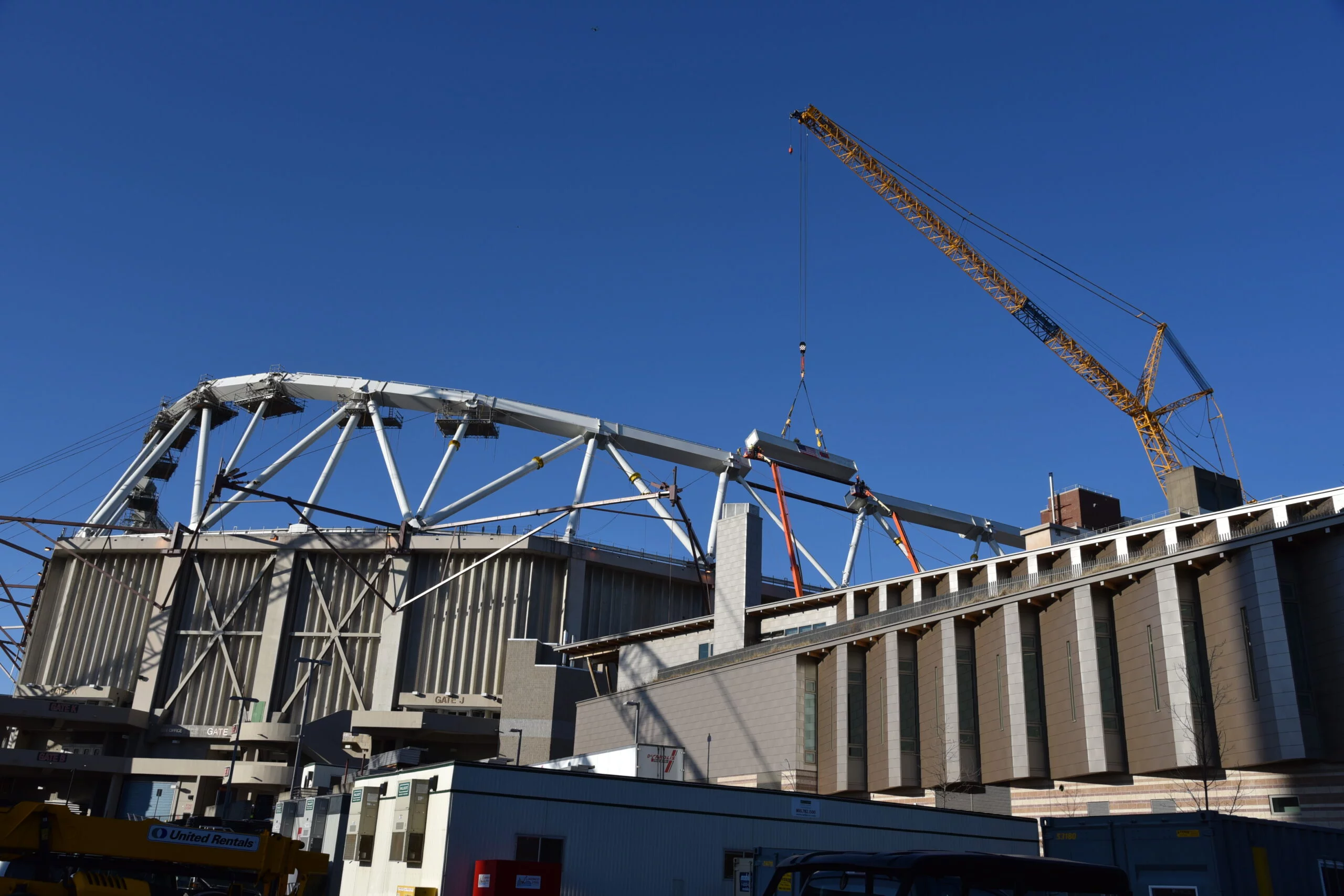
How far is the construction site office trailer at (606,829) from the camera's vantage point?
35031 millimetres

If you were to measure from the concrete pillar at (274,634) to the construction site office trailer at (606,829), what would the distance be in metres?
52.7

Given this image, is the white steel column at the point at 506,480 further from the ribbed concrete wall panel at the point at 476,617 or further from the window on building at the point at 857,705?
the window on building at the point at 857,705

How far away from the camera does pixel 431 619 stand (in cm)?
9156

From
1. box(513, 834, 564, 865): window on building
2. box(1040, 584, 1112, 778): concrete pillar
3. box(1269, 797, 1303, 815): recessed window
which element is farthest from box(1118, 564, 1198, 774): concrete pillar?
box(513, 834, 564, 865): window on building

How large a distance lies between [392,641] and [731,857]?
5664cm

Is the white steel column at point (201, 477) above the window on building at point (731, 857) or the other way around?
above

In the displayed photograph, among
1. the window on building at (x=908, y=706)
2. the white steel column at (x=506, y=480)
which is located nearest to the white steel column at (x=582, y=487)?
the white steel column at (x=506, y=480)

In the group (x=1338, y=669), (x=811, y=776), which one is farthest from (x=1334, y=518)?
(x=811, y=776)

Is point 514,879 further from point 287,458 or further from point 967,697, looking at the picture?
point 287,458

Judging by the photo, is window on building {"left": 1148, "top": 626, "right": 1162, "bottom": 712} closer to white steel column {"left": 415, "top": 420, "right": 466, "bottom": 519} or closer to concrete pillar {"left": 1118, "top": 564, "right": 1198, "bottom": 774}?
concrete pillar {"left": 1118, "top": 564, "right": 1198, "bottom": 774}

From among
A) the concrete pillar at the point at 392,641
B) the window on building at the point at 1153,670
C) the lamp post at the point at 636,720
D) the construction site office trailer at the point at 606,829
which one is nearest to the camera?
the construction site office trailer at the point at 606,829

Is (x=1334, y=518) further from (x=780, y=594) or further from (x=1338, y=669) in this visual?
(x=780, y=594)

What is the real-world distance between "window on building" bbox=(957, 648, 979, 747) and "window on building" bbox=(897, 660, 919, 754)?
3.32m

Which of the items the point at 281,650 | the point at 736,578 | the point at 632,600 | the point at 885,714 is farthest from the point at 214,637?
the point at 885,714
